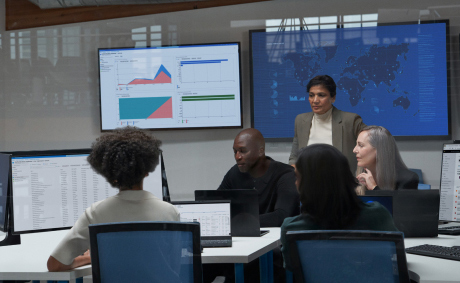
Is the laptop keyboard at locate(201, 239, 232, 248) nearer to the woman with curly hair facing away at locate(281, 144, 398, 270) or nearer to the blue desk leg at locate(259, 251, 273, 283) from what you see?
the blue desk leg at locate(259, 251, 273, 283)

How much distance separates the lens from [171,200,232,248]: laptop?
2238mm

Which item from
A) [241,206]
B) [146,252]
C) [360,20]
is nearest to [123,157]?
[146,252]

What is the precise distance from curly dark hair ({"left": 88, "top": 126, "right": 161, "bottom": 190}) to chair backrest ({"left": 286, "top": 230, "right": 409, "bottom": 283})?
2.06 ft

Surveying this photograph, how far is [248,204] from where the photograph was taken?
2307 millimetres

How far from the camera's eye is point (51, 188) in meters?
2.43

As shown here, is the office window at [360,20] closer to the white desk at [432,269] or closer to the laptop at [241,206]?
the laptop at [241,206]

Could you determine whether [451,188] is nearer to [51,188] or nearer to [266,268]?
[266,268]

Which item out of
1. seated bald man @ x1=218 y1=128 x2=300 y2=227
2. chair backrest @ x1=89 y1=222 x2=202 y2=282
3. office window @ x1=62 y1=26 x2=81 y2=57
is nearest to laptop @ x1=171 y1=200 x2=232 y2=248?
seated bald man @ x1=218 y1=128 x2=300 y2=227

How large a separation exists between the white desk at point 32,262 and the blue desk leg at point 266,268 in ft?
2.93

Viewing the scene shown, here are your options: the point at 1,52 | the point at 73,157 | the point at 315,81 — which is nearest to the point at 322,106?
the point at 315,81

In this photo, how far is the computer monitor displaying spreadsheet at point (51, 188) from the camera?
93.4 inches

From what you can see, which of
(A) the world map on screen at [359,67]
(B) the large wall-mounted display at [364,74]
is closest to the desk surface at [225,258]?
(B) the large wall-mounted display at [364,74]

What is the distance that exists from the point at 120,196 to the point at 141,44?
284 cm

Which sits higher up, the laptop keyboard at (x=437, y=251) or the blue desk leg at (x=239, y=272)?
the laptop keyboard at (x=437, y=251)
